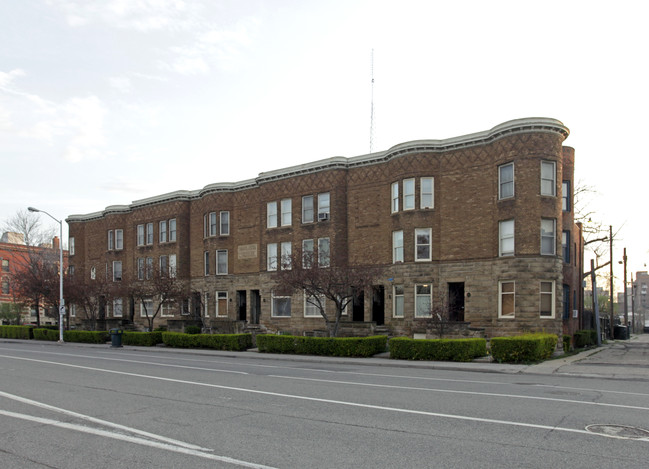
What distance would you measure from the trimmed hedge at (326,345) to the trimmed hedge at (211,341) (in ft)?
7.46

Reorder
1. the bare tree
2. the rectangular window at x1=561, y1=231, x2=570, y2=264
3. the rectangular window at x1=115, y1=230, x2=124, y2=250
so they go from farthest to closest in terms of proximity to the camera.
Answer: the rectangular window at x1=115, y1=230, x2=124, y2=250, the rectangular window at x1=561, y1=231, x2=570, y2=264, the bare tree

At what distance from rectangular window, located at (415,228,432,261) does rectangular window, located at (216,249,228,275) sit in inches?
631

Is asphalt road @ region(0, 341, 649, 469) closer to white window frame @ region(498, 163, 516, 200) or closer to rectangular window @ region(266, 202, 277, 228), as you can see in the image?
white window frame @ region(498, 163, 516, 200)

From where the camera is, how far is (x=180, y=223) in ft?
147

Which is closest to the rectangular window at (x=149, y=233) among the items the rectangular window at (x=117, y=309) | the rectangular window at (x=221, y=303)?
the rectangular window at (x=117, y=309)

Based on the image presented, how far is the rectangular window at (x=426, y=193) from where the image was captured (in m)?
30.3

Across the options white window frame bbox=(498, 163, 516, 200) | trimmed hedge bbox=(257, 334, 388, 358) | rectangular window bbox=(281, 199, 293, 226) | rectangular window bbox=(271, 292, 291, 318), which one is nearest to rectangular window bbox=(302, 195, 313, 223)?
rectangular window bbox=(281, 199, 293, 226)

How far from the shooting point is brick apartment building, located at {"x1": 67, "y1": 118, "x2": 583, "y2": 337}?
88.1ft

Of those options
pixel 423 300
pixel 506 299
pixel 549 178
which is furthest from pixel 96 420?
pixel 549 178

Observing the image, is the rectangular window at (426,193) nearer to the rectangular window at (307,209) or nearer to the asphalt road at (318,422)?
the rectangular window at (307,209)

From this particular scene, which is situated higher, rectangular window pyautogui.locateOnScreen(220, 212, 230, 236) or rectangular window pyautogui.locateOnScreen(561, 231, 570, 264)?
rectangular window pyautogui.locateOnScreen(220, 212, 230, 236)

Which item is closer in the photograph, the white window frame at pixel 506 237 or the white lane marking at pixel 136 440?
the white lane marking at pixel 136 440

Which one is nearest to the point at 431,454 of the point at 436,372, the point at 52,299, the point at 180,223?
the point at 436,372

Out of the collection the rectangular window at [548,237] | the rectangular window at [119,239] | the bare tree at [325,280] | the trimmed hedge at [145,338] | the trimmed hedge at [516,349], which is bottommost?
the trimmed hedge at [145,338]
